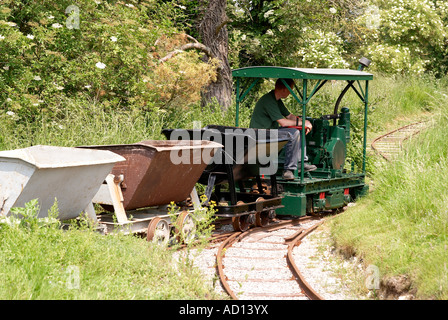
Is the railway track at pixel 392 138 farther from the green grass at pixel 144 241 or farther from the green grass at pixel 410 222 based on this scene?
the green grass at pixel 410 222

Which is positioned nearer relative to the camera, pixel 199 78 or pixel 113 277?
pixel 113 277

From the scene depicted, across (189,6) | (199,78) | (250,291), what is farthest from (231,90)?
(250,291)

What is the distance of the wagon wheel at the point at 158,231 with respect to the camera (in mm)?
9047

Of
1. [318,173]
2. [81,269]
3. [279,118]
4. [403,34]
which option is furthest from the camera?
[403,34]

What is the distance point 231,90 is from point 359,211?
29.5ft

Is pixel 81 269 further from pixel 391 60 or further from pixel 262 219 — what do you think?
pixel 391 60

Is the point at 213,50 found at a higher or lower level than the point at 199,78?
higher

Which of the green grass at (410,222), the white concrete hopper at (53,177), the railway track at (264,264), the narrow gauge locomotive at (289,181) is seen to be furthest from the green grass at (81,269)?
the narrow gauge locomotive at (289,181)

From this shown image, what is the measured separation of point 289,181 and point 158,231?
135 inches

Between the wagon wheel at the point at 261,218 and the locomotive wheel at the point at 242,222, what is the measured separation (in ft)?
0.31

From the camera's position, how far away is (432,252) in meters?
7.34

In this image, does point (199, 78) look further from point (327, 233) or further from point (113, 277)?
point (113, 277)

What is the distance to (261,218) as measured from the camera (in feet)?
38.5

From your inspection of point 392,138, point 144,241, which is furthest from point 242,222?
point 392,138
